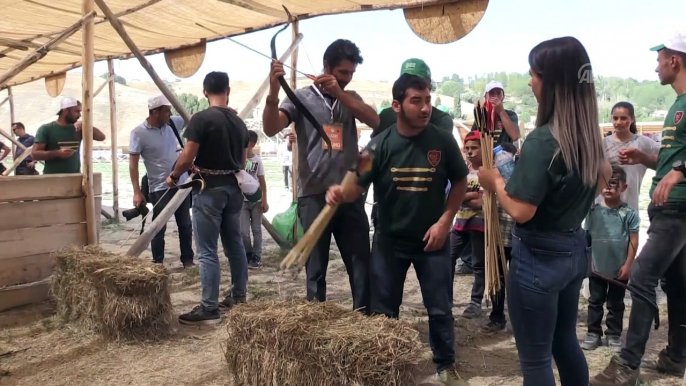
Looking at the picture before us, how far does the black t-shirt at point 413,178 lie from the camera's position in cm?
282

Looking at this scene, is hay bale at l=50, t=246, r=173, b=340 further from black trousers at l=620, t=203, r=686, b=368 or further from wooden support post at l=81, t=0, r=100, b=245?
black trousers at l=620, t=203, r=686, b=368

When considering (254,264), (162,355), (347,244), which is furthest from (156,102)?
(347,244)

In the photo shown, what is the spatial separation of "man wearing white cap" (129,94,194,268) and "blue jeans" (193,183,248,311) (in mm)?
1496

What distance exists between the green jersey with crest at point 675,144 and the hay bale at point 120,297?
3095 mm

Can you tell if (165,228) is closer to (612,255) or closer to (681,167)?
(612,255)

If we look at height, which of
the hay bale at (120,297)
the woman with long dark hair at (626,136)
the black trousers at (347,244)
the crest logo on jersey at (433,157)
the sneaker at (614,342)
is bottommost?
the sneaker at (614,342)

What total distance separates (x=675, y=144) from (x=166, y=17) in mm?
5301

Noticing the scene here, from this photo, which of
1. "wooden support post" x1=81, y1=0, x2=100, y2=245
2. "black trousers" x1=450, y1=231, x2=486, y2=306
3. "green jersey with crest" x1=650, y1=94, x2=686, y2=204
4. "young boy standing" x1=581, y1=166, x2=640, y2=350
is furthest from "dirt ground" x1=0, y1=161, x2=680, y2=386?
"green jersey with crest" x1=650, y1=94, x2=686, y2=204

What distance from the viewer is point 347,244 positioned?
331 centimetres

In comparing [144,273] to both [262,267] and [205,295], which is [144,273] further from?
[262,267]

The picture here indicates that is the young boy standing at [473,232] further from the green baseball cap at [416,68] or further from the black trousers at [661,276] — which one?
the black trousers at [661,276]

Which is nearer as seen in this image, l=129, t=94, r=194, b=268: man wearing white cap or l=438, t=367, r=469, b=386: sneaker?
l=438, t=367, r=469, b=386: sneaker

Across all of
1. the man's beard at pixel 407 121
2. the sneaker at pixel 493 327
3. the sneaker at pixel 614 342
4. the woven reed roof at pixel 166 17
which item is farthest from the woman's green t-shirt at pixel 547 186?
the woven reed roof at pixel 166 17

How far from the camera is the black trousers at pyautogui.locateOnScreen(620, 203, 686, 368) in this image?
2.95m
